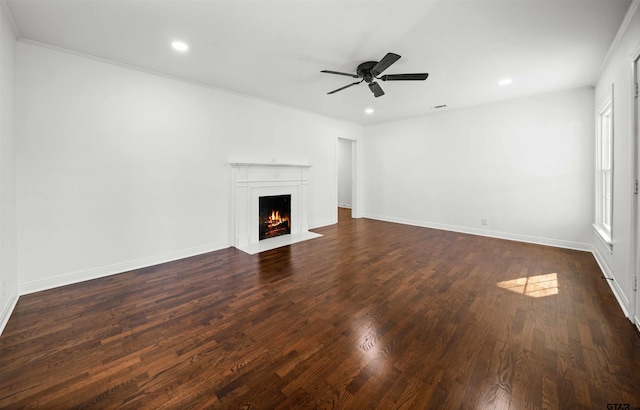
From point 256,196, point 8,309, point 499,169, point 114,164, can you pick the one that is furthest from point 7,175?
point 499,169

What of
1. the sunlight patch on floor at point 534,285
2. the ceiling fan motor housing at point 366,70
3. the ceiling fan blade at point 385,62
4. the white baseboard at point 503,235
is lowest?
the sunlight patch on floor at point 534,285

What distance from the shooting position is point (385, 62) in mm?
2748

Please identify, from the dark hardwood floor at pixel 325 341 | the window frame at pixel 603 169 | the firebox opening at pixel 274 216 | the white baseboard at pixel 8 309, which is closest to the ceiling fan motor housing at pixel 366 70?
the dark hardwood floor at pixel 325 341

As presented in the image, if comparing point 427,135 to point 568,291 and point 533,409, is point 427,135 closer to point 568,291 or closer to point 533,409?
point 568,291

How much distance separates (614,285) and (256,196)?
4.88 meters

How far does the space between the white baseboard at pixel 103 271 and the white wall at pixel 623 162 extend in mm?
5018

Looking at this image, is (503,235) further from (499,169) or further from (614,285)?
(614,285)

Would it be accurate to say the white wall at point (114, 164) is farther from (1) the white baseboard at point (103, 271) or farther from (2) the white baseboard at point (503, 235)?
(2) the white baseboard at point (503, 235)

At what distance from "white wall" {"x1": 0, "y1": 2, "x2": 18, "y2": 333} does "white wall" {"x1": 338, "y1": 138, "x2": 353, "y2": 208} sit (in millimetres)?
7825

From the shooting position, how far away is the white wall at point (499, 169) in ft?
13.9

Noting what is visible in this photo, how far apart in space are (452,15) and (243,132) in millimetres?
3479

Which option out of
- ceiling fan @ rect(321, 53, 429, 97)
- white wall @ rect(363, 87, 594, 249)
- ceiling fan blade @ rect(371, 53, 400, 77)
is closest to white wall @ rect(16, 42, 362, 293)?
ceiling fan @ rect(321, 53, 429, 97)

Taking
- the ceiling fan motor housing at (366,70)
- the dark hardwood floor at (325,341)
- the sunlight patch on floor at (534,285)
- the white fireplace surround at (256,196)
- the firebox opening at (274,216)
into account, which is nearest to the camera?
the dark hardwood floor at (325,341)

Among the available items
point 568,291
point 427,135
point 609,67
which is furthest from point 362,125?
point 568,291
